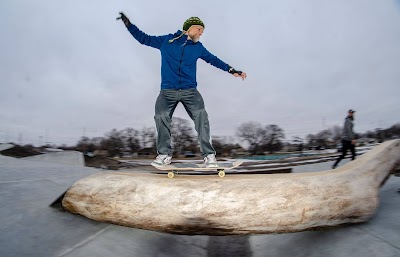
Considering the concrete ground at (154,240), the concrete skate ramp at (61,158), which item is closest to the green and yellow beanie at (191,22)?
the concrete ground at (154,240)

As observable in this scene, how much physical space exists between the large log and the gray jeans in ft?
3.04

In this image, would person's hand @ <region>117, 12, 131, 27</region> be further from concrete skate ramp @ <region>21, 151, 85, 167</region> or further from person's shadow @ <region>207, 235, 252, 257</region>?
concrete skate ramp @ <region>21, 151, 85, 167</region>

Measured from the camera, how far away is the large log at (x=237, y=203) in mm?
2361

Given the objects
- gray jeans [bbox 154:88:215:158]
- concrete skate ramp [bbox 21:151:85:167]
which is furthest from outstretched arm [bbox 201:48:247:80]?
concrete skate ramp [bbox 21:151:85:167]

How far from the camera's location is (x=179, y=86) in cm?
358

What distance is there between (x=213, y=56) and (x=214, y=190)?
231cm

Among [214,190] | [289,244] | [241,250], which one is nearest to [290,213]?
[289,244]

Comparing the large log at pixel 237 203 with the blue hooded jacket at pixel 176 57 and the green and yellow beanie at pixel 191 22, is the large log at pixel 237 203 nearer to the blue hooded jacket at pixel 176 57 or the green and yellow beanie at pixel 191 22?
the blue hooded jacket at pixel 176 57

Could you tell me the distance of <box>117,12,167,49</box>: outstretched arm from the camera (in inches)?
139

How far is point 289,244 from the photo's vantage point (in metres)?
2.21

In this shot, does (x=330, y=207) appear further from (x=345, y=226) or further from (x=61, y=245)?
(x=61, y=245)

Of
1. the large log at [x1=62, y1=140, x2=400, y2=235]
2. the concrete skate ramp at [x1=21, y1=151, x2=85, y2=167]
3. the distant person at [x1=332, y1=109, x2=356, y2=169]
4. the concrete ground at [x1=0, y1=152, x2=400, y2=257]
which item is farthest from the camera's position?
the concrete skate ramp at [x1=21, y1=151, x2=85, y2=167]

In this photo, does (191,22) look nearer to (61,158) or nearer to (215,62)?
(215,62)

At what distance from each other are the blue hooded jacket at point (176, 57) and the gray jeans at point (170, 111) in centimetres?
13
